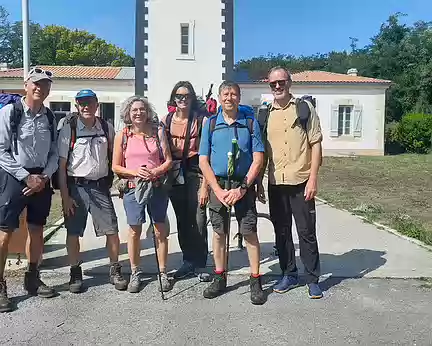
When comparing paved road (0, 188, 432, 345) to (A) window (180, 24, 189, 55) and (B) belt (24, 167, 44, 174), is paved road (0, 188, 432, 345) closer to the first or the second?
(B) belt (24, 167, 44, 174)

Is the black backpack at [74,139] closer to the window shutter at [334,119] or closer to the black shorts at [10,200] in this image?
the black shorts at [10,200]

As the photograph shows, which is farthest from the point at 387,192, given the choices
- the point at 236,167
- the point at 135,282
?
the point at 135,282

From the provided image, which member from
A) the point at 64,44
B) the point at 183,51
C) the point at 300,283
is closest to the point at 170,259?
the point at 300,283

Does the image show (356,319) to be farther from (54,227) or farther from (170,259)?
(54,227)

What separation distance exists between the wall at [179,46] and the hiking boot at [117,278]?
18.2 metres

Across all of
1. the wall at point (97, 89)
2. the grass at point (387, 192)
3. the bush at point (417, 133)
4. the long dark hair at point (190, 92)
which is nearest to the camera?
the long dark hair at point (190, 92)

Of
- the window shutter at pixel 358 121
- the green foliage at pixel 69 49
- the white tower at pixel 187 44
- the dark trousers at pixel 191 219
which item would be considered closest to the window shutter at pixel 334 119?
the window shutter at pixel 358 121

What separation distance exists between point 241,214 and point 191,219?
78 centimetres

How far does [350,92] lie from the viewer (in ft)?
90.4

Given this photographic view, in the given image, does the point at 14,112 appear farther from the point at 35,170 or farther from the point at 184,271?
the point at 184,271

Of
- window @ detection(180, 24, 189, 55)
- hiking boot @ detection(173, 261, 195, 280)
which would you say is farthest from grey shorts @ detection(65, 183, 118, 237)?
window @ detection(180, 24, 189, 55)

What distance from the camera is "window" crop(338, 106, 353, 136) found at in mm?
27719

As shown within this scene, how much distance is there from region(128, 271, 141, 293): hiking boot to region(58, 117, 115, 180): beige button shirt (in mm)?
954

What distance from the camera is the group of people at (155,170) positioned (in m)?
4.26
